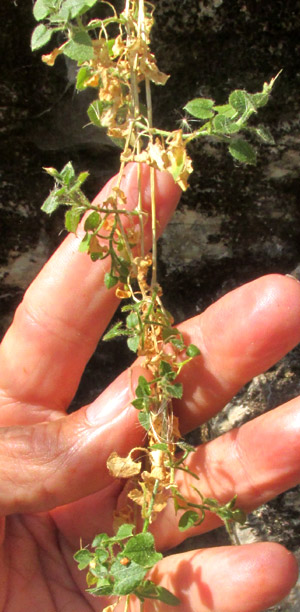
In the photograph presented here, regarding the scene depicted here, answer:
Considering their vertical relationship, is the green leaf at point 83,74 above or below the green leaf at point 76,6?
below

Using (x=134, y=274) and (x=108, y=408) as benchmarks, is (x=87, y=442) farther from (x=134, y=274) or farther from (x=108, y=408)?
(x=134, y=274)

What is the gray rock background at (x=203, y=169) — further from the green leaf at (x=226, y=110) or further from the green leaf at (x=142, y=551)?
the green leaf at (x=142, y=551)

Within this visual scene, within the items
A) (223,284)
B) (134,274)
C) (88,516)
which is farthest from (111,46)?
(88,516)

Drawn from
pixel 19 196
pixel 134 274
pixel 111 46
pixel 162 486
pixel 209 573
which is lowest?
pixel 209 573

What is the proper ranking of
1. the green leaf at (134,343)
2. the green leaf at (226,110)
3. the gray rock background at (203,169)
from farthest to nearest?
the gray rock background at (203,169), the green leaf at (134,343), the green leaf at (226,110)

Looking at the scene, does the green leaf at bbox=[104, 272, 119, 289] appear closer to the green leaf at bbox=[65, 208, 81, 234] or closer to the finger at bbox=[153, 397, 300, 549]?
the green leaf at bbox=[65, 208, 81, 234]

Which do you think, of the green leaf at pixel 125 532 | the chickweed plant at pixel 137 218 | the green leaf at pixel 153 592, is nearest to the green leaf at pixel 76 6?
the chickweed plant at pixel 137 218

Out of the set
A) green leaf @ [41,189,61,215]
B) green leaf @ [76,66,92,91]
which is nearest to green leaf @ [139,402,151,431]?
green leaf @ [41,189,61,215]
